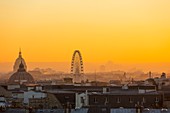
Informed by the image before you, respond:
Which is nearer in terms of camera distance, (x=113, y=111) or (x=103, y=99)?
(x=113, y=111)

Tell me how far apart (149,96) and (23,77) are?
9557 cm

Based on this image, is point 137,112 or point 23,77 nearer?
point 137,112

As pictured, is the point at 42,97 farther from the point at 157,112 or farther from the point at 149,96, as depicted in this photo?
the point at 157,112

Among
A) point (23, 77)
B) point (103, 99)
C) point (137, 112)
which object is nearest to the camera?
point (137, 112)

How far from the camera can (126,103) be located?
242 ft

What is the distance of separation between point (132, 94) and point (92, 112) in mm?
19437

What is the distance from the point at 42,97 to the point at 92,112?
21.0 metres

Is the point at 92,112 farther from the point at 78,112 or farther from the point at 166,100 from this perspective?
the point at 166,100

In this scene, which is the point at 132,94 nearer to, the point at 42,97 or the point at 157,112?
the point at 42,97

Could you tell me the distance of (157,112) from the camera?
53.8 m

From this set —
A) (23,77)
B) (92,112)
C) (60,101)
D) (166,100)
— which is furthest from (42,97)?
(23,77)

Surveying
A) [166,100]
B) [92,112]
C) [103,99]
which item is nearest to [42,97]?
[103,99]

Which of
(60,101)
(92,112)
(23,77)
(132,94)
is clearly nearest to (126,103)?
(132,94)

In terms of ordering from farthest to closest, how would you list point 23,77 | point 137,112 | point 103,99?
point 23,77
point 103,99
point 137,112
